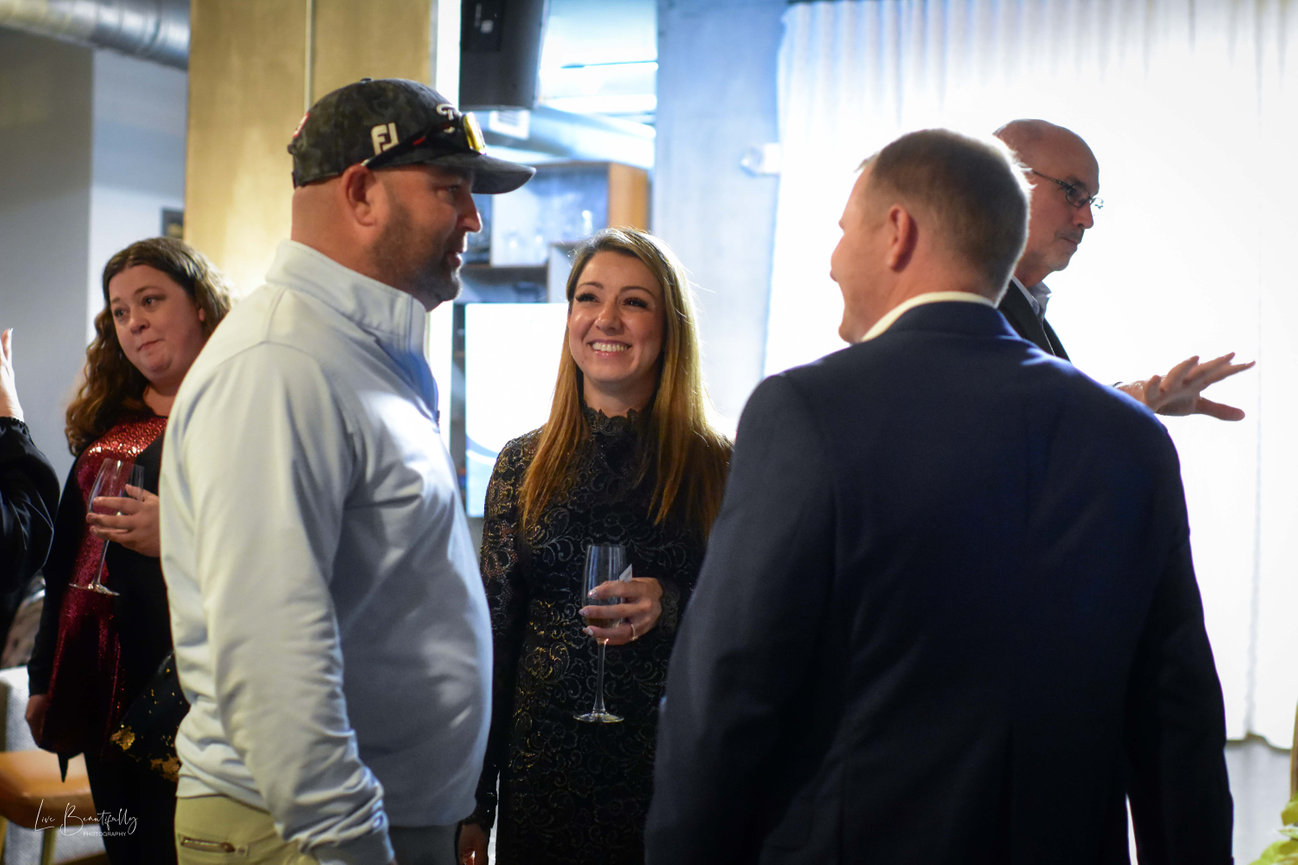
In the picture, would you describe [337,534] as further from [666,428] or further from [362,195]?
[666,428]

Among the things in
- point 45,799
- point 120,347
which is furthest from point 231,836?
point 45,799

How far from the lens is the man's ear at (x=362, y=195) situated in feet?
4.28

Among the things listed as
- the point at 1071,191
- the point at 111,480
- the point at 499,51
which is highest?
A: the point at 499,51

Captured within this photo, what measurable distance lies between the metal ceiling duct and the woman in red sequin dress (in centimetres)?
276

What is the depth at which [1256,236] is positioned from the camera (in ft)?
15.1

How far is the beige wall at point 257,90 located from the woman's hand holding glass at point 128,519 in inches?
54.6

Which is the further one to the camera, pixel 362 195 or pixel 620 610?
pixel 620 610

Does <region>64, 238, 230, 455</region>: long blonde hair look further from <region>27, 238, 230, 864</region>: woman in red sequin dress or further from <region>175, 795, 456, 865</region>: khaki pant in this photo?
<region>175, 795, 456, 865</region>: khaki pant

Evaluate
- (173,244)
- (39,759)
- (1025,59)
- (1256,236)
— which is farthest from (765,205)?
(39,759)

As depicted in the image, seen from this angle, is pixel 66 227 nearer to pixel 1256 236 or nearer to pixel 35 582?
pixel 35 582

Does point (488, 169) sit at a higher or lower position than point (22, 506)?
higher

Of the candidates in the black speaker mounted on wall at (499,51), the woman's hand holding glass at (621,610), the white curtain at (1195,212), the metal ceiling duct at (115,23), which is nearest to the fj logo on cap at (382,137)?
the woman's hand holding glass at (621,610)

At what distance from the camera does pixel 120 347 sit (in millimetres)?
2303

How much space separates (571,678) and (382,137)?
925 mm
